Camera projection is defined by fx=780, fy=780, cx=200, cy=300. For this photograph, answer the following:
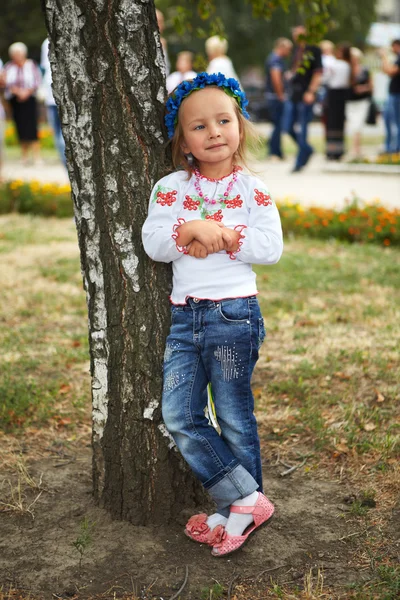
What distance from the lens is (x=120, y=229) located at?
2.79 meters

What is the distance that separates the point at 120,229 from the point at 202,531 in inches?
45.0

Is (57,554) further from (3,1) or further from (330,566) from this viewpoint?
(3,1)

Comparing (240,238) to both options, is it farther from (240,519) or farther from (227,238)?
(240,519)

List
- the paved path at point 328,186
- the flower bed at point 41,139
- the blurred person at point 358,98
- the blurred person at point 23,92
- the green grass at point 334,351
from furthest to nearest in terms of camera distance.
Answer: the flower bed at point 41,139 → the blurred person at point 358,98 → the blurred person at point 23,92 → the paved path at point 328,186 → the green grass at point 334,351

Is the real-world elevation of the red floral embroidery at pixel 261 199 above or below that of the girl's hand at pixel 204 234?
above

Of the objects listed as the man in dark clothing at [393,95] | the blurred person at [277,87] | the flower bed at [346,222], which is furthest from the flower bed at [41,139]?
the flower bed at [346,222]

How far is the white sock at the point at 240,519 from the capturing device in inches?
110

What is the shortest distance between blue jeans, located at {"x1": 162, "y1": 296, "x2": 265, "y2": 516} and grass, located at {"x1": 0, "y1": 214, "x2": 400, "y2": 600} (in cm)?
41

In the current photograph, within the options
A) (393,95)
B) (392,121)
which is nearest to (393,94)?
(393,95)

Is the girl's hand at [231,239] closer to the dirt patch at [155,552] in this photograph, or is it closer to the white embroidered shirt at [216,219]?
the white embroidered shirt at [216,219]

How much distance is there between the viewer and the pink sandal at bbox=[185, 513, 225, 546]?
2818mm

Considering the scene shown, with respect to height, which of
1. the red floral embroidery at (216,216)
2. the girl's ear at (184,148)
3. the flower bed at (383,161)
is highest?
the girl's ear at (184,148)

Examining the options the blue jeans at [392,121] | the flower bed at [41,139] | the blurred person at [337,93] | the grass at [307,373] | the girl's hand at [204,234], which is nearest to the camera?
the girl's hand at [204,234]

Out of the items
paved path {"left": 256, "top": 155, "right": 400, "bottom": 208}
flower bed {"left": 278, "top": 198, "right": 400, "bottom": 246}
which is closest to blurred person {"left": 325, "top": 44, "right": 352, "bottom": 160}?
paved path {"left": 256, "top": 155, "right": 400, "bottom": 208}
